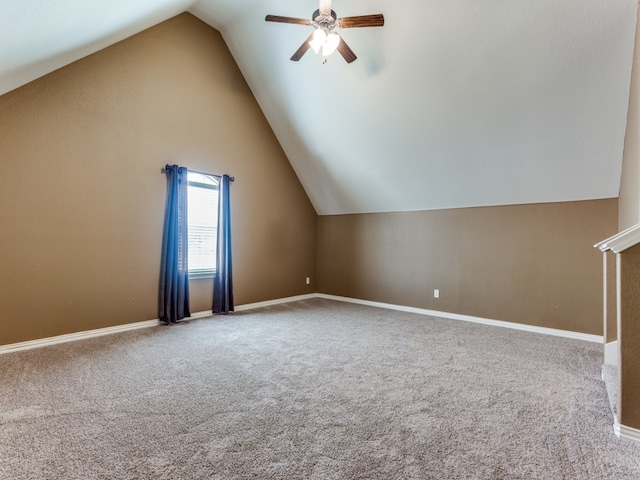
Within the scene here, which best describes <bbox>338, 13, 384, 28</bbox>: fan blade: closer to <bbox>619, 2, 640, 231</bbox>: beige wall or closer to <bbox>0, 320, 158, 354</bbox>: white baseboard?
<bbox>619, 2, 640, 231</bbox>: beige wall

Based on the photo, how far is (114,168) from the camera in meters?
3.80

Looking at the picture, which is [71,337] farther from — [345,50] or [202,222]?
[345,50]

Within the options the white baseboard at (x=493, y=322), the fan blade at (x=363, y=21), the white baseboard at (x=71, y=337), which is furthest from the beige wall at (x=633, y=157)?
the white baseboard at (x=71, y=337)

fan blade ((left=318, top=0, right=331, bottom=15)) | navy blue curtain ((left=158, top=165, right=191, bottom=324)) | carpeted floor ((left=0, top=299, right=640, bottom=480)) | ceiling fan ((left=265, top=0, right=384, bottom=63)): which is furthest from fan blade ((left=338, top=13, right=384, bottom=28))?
carpeted floor ((left=0, top=299, right=640, bottom=480))

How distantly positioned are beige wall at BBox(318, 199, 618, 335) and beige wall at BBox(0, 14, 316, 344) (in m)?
2.01

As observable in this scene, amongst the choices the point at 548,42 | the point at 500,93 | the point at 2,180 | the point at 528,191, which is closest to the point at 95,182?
the point at 2,180

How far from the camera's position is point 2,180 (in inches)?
121

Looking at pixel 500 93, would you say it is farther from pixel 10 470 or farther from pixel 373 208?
pixel 10 470


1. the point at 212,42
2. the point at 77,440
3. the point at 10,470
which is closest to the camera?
the point at 10,470

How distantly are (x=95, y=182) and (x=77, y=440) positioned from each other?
2.88m

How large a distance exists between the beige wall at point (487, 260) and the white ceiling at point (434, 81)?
0.83ft

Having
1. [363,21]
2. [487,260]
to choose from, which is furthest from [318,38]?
[487,260]

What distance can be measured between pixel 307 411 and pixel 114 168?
3519 millimetres

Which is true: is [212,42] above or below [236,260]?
above
